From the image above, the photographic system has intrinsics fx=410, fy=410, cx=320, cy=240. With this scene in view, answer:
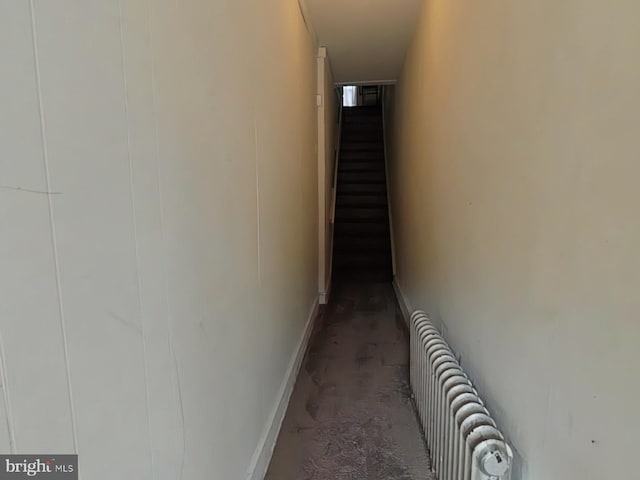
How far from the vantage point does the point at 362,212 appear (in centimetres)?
624

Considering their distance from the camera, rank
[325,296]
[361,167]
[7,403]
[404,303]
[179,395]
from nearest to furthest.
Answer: [7,403], [179,395], [404,303], [325,296], [361,167]

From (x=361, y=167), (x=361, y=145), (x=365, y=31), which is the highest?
(x=365, y=31)

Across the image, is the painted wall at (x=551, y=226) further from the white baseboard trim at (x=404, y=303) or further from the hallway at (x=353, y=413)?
the white baseboard trim at (x=404, y=303)

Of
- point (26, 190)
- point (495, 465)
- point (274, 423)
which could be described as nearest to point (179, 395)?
point (26, 190)

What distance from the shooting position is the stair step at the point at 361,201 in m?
6.32

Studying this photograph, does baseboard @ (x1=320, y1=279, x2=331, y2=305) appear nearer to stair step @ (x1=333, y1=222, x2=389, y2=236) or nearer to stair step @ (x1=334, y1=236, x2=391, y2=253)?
stair step @ (x1=334, y1=236, x2=391, y2=253)

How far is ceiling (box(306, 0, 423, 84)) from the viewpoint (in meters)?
2.96

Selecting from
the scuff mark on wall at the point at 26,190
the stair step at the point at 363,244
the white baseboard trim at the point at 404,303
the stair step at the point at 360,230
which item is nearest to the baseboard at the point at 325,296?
the white baseboard trim at the point at 404,303

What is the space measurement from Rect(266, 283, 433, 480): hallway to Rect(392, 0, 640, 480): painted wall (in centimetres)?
57

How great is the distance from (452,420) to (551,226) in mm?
762

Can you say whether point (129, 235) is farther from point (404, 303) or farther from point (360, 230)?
point (360, 230)

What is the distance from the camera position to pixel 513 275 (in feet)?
4.01

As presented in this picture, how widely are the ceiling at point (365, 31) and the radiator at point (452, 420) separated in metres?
2.27

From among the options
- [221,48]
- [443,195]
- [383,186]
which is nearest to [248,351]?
[221,48]
